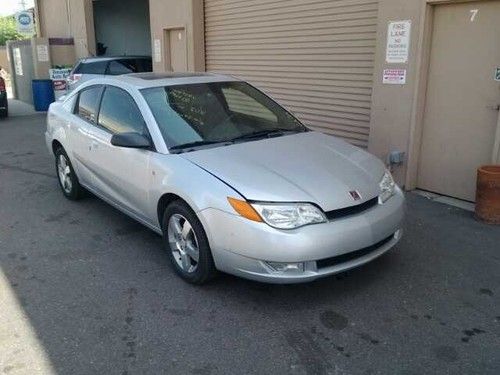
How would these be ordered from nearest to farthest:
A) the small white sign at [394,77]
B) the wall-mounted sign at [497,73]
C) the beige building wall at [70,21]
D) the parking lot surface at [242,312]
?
the parking lot surface at [242,312], the wall-mounted sign at [497,73], the small white sign at [394,77], the beige building wall at [70,21]

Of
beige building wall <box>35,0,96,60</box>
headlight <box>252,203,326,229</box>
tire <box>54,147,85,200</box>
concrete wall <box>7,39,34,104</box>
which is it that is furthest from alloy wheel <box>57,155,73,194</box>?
concrete wall <box>7,39,34,104</box>

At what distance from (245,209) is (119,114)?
2.00 metres

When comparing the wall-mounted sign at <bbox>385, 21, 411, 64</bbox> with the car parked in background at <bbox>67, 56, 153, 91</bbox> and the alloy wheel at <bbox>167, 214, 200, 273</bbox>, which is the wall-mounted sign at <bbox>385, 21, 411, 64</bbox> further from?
the car parked in background at <bbox>67, 56, 153, 91</bbox>

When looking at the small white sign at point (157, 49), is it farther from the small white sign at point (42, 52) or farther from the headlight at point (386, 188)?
the headlight at point (386, 188)

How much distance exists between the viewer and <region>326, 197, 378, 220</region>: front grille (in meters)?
3.39

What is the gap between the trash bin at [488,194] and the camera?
5074 millimetres

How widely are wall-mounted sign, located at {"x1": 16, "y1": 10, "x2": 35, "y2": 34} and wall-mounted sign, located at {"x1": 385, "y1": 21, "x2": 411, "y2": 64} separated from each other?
1668 centimetres

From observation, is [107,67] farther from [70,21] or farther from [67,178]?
[67,178]

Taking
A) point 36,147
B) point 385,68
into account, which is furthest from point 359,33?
point 36,147

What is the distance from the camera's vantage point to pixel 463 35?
558 cm

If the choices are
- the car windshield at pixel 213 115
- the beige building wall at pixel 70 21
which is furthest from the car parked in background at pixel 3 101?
the car windshield at pixel 213 115

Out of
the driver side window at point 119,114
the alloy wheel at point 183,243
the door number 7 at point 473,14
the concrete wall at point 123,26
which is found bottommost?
the alloy wheel at point 183,243

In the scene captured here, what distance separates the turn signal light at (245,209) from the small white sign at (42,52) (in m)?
14.8

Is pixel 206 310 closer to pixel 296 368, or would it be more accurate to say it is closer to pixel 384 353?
pixel 296 368
